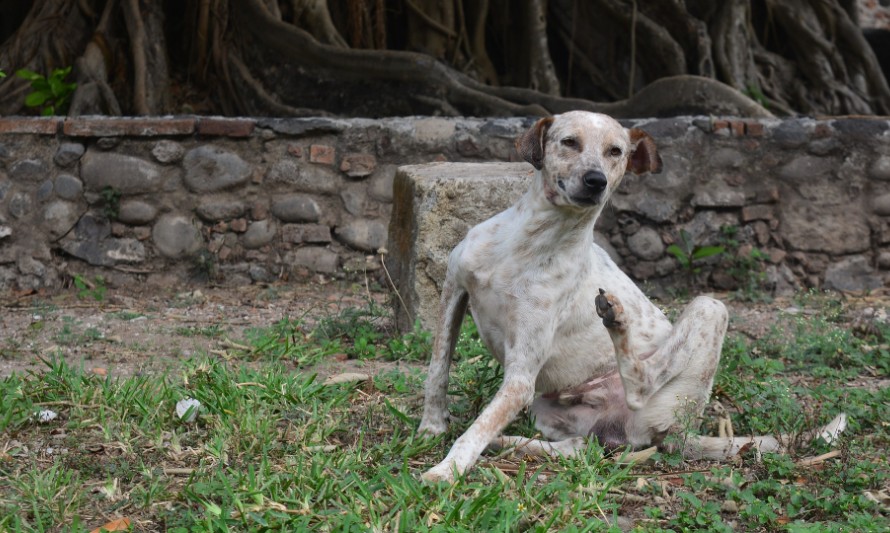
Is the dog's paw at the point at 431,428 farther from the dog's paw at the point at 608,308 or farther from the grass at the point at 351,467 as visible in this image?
the dog's paw at the point at 608,308

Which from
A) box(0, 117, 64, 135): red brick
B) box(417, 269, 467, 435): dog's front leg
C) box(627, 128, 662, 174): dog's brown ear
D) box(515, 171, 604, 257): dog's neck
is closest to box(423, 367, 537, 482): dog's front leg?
box(417, 269, 467, 435): dog's front leg

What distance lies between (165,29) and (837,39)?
20.2ft

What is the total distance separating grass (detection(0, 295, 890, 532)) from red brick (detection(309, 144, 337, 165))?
2.36 metres

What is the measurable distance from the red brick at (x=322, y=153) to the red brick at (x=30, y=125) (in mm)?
1530

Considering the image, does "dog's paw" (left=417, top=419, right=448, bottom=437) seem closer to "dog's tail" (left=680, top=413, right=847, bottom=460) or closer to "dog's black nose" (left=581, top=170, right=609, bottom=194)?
"dog's tail" (left=680, top=413, right=847, bottom=460)

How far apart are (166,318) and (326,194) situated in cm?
144

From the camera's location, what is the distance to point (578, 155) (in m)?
3.23

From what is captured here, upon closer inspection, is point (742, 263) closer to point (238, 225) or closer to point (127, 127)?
point (238, 225)

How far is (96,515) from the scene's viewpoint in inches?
112

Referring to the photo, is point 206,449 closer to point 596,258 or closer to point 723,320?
point 596,258

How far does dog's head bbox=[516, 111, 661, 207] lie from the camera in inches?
125

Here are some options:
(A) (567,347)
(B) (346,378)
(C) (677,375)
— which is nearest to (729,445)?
(C) (677,375)

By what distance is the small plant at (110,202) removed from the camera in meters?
6.46

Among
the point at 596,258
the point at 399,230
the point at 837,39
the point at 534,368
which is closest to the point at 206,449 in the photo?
the point at 534,368
